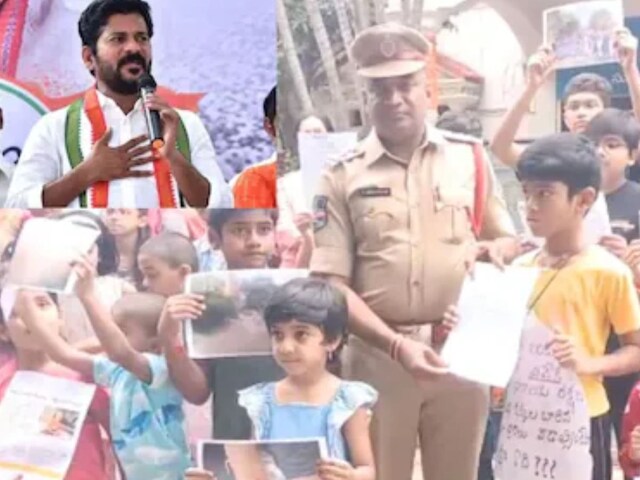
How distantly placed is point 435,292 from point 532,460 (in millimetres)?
326

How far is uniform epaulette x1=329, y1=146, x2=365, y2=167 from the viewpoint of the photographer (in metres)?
1.58

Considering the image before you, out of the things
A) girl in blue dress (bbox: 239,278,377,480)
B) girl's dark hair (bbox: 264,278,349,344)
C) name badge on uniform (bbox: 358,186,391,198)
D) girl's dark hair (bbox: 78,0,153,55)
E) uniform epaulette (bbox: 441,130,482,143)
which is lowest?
girl in blue dress (bbox: 239,278,377,480)

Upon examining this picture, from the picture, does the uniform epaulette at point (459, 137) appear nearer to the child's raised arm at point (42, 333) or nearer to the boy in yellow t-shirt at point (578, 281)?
the boy in yellow t-shirt at point (578, 281)

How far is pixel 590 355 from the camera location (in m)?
1.55

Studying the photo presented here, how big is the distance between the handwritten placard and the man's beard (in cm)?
79

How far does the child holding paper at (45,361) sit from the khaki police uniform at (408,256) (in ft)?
1.46

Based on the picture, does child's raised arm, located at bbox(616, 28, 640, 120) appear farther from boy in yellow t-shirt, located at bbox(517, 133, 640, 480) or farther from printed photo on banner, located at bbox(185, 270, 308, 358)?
printed photo on banner, located at bbox(185, 270, 308, 358)

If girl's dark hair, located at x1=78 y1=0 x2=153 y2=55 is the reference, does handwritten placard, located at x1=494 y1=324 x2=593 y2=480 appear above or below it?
below

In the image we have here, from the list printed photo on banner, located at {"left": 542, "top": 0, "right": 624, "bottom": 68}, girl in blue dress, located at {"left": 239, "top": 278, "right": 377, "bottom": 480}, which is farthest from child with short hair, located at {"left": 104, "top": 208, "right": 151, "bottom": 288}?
printed photo on banner, located at {"left": 542, "top": 0, "right": 624, "bottom": 68}

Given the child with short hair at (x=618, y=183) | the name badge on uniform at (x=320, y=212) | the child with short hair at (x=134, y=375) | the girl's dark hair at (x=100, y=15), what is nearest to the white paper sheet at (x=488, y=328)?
the child with short hair at (x=618, y=183)

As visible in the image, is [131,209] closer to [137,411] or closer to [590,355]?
[137,411]

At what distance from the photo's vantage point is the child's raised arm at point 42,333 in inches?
62.8

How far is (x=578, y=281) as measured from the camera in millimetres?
1555

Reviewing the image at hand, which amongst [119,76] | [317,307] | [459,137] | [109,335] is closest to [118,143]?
[119,76]
